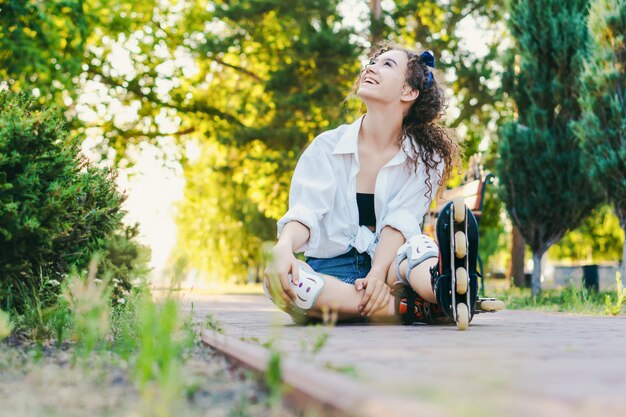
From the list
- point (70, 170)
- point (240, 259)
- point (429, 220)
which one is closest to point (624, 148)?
point (429, 220)

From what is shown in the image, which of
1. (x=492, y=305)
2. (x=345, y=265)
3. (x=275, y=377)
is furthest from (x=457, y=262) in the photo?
(x=275, y=377)

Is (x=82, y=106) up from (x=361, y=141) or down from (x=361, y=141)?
up

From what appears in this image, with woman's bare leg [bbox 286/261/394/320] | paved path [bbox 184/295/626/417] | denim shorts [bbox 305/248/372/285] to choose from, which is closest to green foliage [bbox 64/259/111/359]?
paved path [bbox 184/295/626/417]

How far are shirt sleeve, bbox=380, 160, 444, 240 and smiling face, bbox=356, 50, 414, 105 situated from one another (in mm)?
517

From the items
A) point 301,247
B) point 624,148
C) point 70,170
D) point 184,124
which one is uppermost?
point 184,124

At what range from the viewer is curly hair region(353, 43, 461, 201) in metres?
5.24

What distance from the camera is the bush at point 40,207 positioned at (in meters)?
→ 4.17

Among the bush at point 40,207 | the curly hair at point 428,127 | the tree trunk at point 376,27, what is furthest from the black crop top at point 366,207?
the tree trunk at point 376,27

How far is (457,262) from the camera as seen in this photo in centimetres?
420

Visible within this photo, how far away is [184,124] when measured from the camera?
21.1m

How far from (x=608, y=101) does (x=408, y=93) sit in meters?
5.99

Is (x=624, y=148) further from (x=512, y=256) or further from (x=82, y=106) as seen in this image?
(x=82, y=106)

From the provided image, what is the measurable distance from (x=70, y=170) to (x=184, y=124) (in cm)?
1671

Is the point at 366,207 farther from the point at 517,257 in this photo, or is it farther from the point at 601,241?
the point at 601,241
